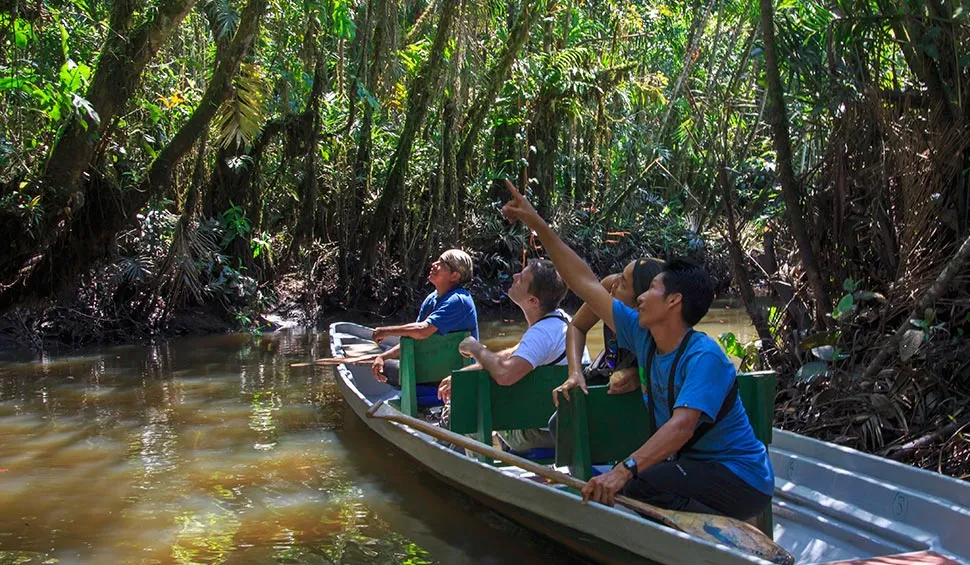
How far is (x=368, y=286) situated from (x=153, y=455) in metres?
8.57

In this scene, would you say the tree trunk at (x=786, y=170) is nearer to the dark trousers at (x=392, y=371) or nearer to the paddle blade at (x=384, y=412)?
the paddle blade at (x=384, y=412)

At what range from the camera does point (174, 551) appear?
500cm

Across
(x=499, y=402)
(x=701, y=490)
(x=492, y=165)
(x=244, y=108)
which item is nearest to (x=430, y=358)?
(x=499, y=402)

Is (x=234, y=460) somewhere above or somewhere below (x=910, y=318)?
below

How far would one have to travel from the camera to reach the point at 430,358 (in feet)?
22.3

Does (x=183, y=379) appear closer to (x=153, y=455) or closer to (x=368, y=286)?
(x=153, y=455)

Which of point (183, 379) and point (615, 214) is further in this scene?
point (615, 214)

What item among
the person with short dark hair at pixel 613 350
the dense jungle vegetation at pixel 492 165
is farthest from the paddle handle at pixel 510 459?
the dense jungle vegetation at pixel 492 165

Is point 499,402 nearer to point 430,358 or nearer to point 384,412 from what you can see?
point 384,412

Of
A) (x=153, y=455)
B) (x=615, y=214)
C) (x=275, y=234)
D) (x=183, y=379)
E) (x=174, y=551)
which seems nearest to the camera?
(x=174, y=551)

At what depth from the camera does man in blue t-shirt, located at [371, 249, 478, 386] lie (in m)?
6.73

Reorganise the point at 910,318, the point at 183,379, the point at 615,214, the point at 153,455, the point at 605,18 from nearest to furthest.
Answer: the point at 910,318 → the point at 153,455 → the point at 183,379 → the point at 615,214 → the point at 605,18

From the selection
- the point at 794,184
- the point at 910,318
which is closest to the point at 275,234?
the point at 794,184

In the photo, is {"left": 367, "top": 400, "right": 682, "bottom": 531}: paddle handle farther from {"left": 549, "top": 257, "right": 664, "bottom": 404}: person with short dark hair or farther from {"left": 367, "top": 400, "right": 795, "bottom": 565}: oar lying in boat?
{"left": 549, "top": 257, "right": 664, "bottom": 404}: person with short dark hair
